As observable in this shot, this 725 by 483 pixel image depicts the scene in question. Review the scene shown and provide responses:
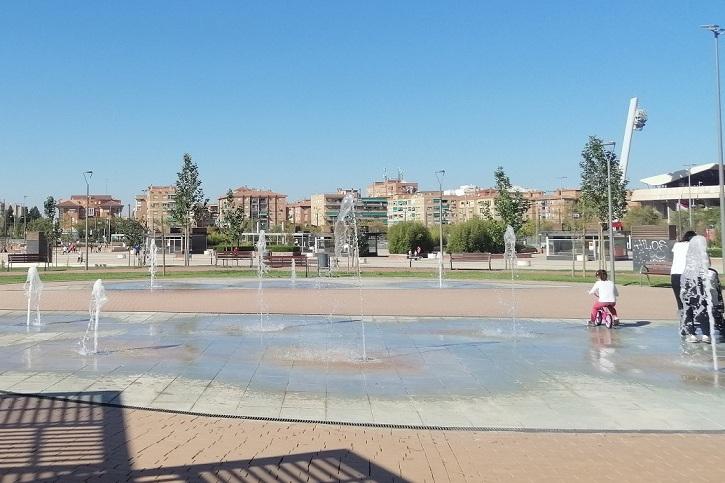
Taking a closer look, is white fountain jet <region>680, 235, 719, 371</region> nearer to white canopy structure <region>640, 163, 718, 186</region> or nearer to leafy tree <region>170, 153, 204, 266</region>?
leafy tree <region>170, 153, 204, 266</region>

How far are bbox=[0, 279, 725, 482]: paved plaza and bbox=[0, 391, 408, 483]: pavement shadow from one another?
20 millimetres

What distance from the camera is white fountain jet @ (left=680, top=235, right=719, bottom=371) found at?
9.93 m

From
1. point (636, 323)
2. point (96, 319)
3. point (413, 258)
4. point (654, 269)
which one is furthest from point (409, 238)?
point (96, 319)

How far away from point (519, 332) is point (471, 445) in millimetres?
6669

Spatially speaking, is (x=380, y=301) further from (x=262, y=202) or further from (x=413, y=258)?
(x=262, y=202)

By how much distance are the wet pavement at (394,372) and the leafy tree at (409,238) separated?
1824 inches

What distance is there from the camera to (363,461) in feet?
15.5

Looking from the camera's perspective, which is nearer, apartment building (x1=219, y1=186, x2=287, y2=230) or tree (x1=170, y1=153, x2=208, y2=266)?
tree (x1=170, y1=153, x2=208, y2=266)

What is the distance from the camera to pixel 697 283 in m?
10.6

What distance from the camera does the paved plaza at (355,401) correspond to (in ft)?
15.3

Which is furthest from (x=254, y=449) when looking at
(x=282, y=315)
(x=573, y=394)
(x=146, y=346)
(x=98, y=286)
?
(x=282, y=315)

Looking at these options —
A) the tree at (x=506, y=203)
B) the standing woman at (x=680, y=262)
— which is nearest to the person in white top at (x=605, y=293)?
the standing woman at (x=680, y=262)

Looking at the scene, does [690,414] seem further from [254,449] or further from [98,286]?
[98,286]

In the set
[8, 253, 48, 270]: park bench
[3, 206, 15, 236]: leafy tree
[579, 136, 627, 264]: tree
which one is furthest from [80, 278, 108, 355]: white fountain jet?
[3, 206, 15, 236]: leafy tree
